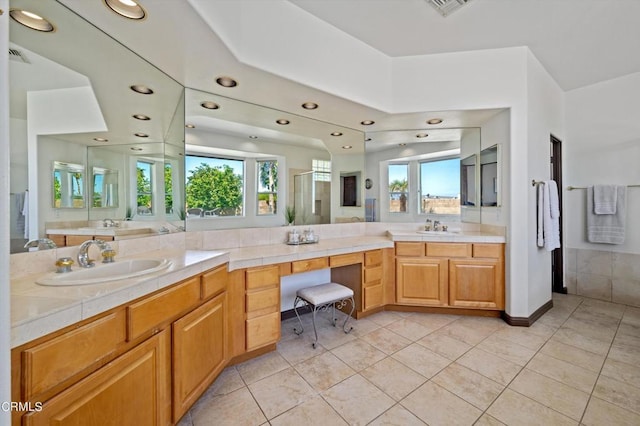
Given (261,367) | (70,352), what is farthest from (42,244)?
(261,367)

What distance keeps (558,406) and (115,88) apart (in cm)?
346

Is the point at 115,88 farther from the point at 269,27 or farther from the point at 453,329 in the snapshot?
the point at 453,329

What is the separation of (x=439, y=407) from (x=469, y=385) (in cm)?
33

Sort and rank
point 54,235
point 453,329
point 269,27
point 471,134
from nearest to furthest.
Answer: point 54,235 < point 269,27 < point 453,329 < point 471,134

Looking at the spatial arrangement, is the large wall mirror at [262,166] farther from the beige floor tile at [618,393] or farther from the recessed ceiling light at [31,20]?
the beige floor tile at [618,393]

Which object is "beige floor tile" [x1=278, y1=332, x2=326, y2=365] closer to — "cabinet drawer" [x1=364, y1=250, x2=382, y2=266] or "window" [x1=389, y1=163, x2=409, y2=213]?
"cabinet drawer" [x1=364, y1=250, x2=382, y2=266]

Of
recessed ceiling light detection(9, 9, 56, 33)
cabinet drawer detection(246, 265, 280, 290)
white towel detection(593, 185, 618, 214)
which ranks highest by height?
recessed ceiling light detection(9, 9, 56, 33)

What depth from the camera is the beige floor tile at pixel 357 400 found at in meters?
1.49

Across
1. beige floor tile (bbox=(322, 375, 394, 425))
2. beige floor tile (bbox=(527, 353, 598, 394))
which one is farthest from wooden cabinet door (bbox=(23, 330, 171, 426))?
beige floor tile (bbox=(527, 353, 598, 394))

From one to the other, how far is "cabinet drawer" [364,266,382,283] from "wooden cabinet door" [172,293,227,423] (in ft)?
4.81

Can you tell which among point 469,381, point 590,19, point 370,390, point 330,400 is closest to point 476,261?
point 469,381

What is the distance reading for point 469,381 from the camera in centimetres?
177

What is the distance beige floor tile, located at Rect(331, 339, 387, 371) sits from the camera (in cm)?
199

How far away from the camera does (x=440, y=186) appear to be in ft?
10.8
